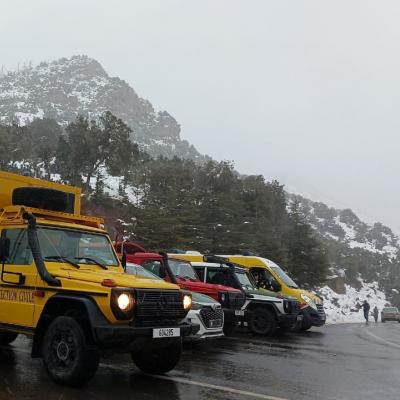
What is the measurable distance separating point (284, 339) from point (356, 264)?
86.7 m

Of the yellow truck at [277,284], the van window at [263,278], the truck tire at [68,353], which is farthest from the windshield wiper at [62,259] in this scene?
the van window at [263,278]

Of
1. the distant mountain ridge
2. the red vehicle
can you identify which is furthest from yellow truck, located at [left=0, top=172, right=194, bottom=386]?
the distant mountain ridge

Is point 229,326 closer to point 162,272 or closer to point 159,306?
point 162,272

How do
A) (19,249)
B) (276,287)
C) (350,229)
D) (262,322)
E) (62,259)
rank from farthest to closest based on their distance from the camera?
(350,229) → (276,287) → (262,322) → (19,249) → (62,259)

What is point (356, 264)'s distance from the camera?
A: 3816 inches

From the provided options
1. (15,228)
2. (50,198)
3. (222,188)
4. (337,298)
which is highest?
(222,188)

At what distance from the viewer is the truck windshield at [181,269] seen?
13039mm

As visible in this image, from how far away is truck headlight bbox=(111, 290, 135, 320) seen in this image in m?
6.30

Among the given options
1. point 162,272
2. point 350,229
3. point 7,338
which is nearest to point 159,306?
point 7,338

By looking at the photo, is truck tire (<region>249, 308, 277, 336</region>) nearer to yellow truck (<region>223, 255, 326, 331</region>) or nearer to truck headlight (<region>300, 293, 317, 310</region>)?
yellow truck (<region>223, 255, 326, 331</region>)

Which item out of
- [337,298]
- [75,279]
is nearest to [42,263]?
[75,279]

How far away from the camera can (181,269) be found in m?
13.3

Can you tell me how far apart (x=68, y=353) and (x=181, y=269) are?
7.01 meters

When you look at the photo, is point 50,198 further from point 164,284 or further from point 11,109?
point 11,109
